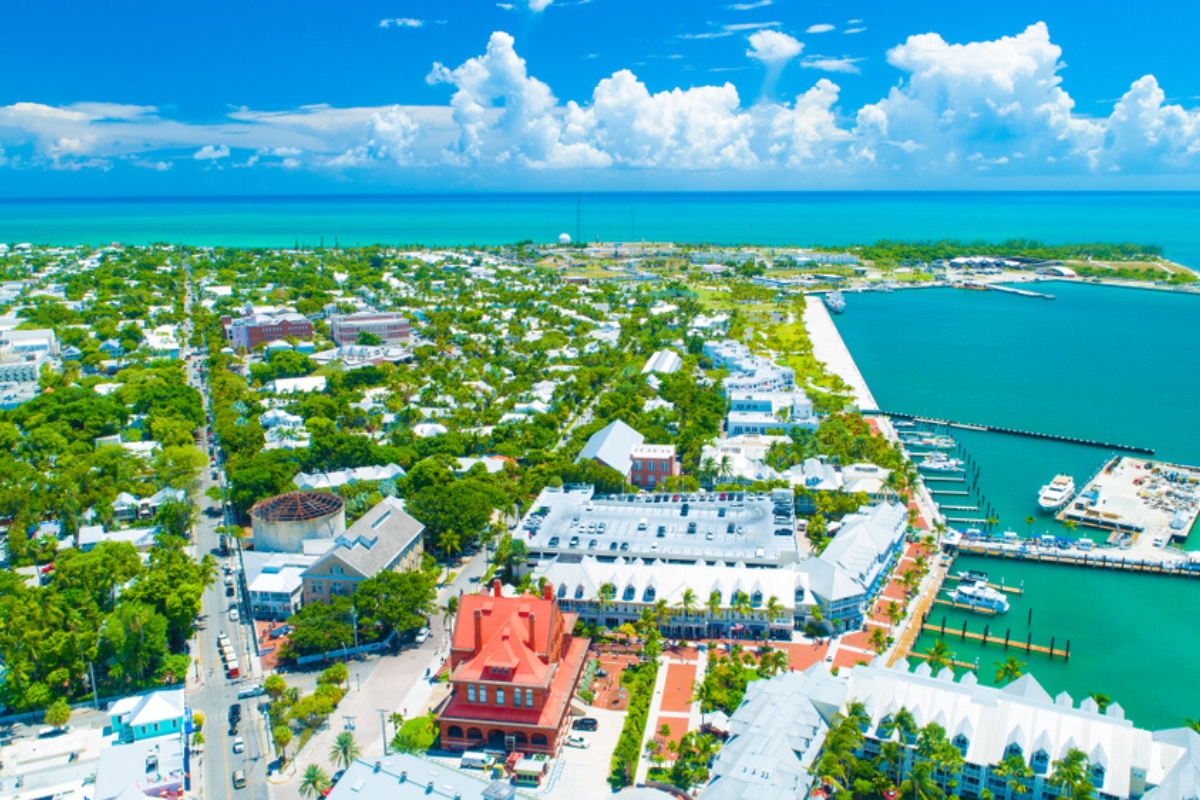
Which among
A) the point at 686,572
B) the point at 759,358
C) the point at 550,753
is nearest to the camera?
the point at 550,753

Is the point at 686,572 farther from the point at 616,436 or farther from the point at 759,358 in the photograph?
the point at 759,358

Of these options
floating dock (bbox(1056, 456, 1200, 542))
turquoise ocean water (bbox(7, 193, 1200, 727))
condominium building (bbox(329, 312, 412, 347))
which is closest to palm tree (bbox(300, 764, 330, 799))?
turquoise ocean water (bbox(7, 193, 1200, 727))

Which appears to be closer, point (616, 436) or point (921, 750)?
point (921, 750)

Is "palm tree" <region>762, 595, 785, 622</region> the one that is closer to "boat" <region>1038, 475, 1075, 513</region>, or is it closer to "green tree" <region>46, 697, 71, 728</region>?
"boat" <region>1038, 475, 1075, 513</region>

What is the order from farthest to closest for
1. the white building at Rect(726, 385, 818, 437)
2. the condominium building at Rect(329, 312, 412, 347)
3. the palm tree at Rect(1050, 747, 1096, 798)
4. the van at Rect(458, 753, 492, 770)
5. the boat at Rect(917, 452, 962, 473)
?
1. the condominium building at Rect(329, 312, 412, 347)
2. the white building at Rect(726, 385, 818, 437)
3. the boat at Rect(917, 452, 962, 473)
4. the van at Rect(458, 753, 492, 770)
5. the palm tree at Rect(1050, 747, 1096, 798)

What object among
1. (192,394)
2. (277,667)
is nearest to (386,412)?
(192,394)
